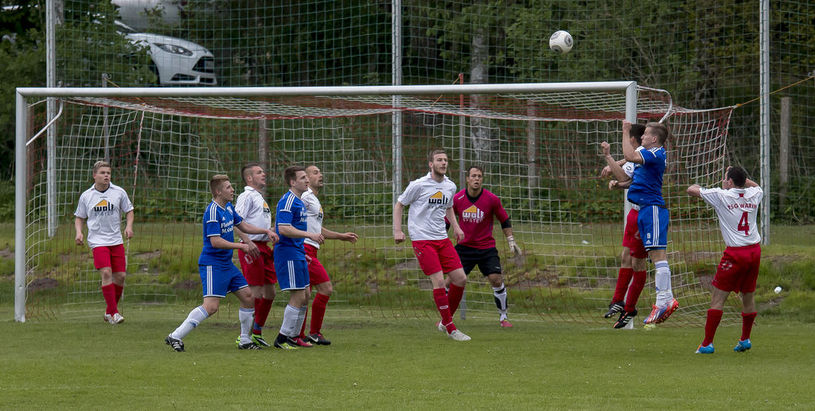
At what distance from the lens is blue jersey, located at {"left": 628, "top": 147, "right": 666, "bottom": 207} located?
9.78m

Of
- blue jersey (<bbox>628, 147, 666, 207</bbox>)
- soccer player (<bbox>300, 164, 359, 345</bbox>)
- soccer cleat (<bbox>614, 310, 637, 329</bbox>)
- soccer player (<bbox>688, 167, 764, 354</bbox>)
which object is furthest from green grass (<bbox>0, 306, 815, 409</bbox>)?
blue jersey (<bbox>628, 147, 666, 207</bbox>)

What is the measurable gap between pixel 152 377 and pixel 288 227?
2.19 metres

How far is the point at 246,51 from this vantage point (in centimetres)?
1822

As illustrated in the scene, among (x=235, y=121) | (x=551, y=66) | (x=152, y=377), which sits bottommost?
(x=152, y=377)

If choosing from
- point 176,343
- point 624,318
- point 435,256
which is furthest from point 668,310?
point 176,343

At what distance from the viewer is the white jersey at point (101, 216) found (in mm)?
11852

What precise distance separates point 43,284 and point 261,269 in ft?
20.2

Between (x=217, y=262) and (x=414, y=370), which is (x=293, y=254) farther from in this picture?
(x=414, y=370)

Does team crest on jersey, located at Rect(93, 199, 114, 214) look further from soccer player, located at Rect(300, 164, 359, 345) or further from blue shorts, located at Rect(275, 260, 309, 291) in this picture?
blue shorts, located at Rect(275, 260, 309, 291)

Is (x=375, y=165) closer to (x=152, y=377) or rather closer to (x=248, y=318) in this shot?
(x=248, y=318)

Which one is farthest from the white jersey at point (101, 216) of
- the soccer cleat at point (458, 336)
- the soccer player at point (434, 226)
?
the soccer cleat at point (458, 336)

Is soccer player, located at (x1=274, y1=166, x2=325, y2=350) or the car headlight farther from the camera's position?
the car headlight

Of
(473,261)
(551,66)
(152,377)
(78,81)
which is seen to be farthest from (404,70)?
(152,377)

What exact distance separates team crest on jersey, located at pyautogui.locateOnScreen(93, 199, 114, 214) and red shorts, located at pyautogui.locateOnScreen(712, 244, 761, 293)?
7.09m
